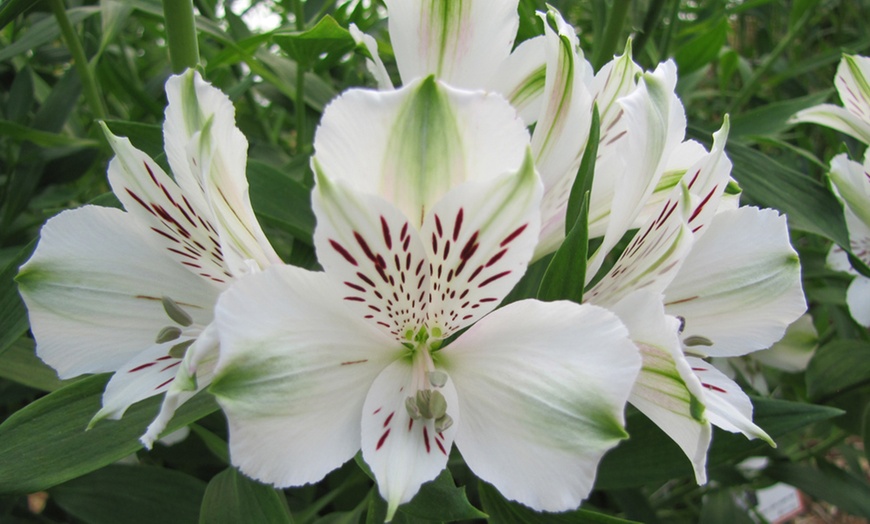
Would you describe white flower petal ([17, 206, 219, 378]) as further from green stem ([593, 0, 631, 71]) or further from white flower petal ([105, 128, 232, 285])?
green stem ([593, 0, 631, 71])

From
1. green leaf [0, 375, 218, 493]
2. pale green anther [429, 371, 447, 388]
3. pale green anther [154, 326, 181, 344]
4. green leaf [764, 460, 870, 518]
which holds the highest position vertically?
pale green anther [429, 371, 447, 388]

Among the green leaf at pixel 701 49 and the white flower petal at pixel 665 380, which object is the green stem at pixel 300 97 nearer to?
the white flower petal at pixel 665 380

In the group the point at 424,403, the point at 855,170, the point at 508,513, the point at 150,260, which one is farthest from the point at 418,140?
the point at 855,170

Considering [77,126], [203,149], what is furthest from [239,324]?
[77,126]

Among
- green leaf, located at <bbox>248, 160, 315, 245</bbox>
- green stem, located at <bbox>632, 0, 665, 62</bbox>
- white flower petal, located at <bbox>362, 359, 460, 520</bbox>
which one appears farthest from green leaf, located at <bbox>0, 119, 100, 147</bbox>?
green stem, located at <bbox>632, 0, 665, 62</bbox>

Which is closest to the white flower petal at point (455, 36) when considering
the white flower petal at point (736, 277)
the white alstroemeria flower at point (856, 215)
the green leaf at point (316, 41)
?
the green leaf at point (316, 41)

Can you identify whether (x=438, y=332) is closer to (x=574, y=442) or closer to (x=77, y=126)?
(x=574, y=442)
